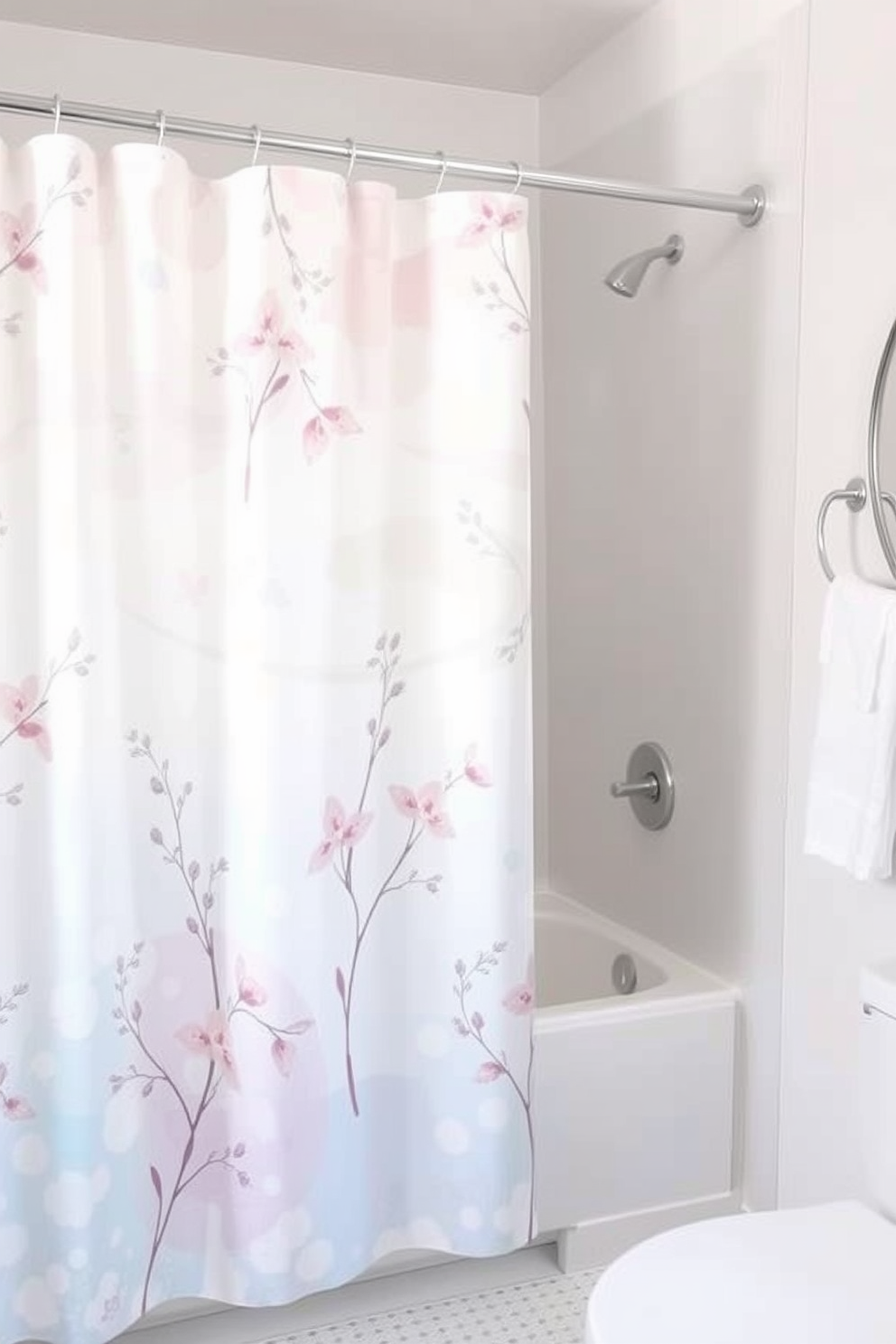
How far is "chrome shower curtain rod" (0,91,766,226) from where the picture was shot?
1.61 meters

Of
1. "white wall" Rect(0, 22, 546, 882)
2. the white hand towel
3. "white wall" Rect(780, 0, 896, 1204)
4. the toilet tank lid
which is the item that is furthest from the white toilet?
"white wall" Rect(0, 22, 546, 882)

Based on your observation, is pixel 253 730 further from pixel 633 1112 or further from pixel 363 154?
pixel 633 1112

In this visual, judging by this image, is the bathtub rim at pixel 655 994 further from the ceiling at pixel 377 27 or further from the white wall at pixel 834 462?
the ceiling at pixel 377 27

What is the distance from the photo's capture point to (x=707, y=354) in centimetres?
231

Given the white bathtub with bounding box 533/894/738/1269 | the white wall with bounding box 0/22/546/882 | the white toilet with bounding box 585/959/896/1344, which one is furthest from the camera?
the white wall with bounding box 0/22/546/882

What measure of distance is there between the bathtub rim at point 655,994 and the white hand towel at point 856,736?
477 millimetres

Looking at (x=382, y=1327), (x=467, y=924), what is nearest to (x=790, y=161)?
(x=467, y=924)

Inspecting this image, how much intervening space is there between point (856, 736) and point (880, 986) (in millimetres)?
349

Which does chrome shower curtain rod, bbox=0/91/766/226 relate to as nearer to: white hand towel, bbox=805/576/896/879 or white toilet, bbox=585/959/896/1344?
white hand towel, bbox=805/576/896/879

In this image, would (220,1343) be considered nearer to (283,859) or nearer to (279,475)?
(283,859)

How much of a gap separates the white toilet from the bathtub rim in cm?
55

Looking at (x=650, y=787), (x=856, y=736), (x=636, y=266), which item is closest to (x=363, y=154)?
(x=636, y=266)

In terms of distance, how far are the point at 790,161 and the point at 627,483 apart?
72cm

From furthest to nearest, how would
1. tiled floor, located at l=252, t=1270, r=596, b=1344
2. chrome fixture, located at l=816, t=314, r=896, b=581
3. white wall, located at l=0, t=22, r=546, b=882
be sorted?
1. white wall, located at l=0, t=22, r=546, b=882
2. tiled floor, located at l=252, t=1270, r=596, b=1344
3. chrome fixture, located at l=816, t=314, r=896, b=581
